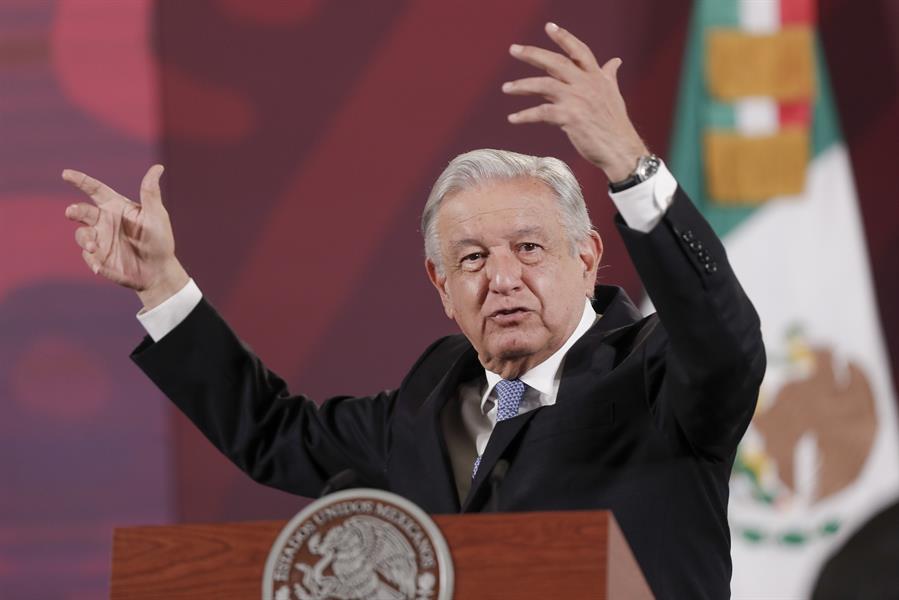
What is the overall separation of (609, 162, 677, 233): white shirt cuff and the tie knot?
535 millimetres

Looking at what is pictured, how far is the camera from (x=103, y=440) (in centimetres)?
416

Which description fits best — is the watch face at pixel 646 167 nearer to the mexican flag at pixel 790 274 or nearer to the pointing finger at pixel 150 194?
the pointing finger at pixel 150 194

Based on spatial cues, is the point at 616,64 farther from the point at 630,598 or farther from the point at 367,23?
the point at 367,23

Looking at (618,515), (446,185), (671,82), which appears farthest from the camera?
(671,82)

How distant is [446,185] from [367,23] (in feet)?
6.62

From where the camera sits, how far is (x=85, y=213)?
232 centimetres

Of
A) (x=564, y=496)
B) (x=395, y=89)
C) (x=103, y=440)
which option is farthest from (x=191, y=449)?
(x=564, y=496)

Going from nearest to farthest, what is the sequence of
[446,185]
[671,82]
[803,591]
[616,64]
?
[616,64] < [446,185] < [803,591] < [671,82]

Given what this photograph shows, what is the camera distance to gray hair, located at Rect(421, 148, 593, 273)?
2322mm

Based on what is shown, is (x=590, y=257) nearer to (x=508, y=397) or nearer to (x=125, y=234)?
(x=508, y=397)

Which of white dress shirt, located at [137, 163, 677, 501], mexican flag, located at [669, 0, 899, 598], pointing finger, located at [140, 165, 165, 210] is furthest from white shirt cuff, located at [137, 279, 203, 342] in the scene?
mexican flag, located at [669, 0, 899, 598]

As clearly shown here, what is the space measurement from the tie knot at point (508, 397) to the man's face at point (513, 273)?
0.03m

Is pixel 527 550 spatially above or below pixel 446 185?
below

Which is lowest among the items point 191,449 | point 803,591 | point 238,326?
point 803,591
